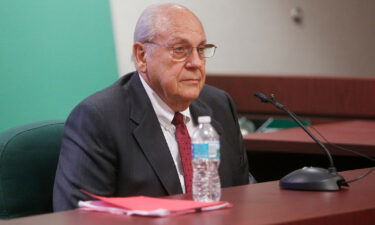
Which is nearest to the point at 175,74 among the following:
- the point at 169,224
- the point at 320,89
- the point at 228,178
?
the point at 228,178

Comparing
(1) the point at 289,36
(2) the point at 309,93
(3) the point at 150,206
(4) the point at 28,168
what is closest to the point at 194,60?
(4) the point at 28,168

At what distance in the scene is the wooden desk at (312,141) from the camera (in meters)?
3.39

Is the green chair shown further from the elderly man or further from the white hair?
the white hair

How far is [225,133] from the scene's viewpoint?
273cm

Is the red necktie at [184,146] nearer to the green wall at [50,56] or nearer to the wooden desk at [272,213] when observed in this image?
the wooden desk at [272,213]

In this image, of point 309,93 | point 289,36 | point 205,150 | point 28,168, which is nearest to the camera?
point 205,150

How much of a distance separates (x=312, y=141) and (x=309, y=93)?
3.56 feet

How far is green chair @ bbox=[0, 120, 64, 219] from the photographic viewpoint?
7.64ft

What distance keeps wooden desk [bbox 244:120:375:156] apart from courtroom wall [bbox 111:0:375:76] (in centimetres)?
178

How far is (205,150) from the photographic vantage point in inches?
78.2

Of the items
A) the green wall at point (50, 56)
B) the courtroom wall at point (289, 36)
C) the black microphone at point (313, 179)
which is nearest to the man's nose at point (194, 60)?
the black microphone at point (313, 179)

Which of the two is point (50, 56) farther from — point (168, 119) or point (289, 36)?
point (289, 36)

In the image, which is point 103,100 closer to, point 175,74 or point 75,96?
point 175,74

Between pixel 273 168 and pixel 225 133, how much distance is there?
1.07m
